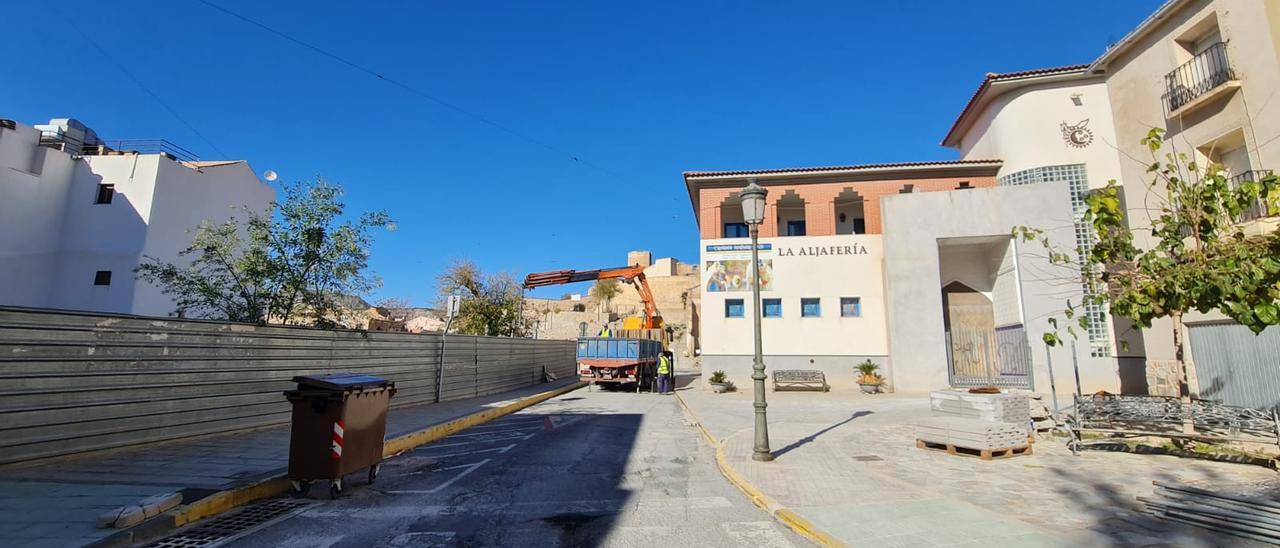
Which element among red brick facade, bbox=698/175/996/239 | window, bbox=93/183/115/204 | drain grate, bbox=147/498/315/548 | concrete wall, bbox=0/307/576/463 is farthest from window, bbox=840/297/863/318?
window, bbox=93/183/115/204

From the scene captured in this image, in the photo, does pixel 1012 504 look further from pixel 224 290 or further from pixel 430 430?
pixel 224 290

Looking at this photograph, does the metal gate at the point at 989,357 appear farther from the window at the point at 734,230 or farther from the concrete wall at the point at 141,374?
the concrete wall at the point at 141,374

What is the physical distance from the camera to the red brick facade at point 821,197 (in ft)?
79.0

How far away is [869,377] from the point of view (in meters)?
21.3

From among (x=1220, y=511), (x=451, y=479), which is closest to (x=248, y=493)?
(x=451, y=479)

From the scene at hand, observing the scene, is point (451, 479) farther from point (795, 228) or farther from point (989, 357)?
point (795, 228)

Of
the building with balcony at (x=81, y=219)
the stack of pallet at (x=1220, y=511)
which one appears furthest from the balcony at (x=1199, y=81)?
the building with balcony at (x=81, y=219)

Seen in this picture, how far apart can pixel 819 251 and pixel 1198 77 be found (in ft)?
40.6

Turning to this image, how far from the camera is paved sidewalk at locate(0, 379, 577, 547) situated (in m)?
4.48

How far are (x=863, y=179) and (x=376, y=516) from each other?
24056 millimetres

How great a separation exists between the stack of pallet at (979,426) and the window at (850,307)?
549 inches

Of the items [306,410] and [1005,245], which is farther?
[1005,245]

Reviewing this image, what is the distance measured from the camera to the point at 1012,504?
18.8 ft

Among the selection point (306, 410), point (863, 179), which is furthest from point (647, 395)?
point (306, 410)
